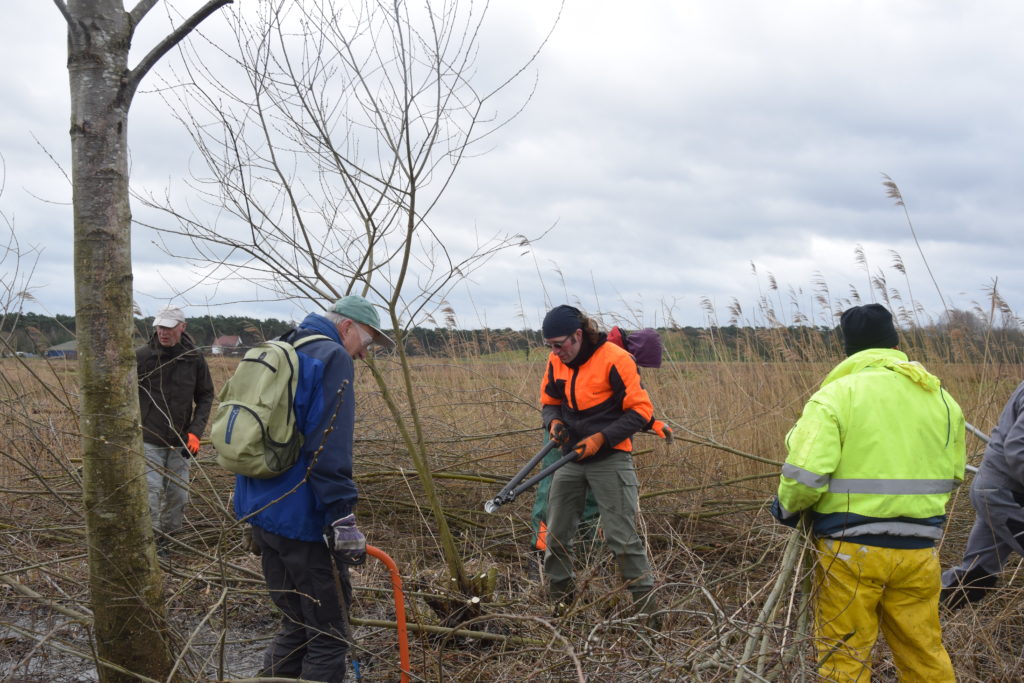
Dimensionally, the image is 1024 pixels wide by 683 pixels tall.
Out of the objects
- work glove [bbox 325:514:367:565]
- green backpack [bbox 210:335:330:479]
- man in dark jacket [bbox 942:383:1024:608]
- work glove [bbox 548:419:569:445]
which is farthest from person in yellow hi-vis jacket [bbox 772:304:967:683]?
work glove [bbox 548:419:569:445]

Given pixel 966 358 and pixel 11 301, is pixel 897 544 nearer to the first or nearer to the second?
pixel 11 301

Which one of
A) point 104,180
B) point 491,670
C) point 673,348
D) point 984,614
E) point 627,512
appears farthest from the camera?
point 673,348

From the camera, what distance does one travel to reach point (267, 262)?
354 centimetres

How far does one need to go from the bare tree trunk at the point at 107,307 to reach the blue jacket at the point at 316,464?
45 cm

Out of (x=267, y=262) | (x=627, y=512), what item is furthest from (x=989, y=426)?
(x=267, y=262)

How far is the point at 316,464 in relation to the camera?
8.80 feet

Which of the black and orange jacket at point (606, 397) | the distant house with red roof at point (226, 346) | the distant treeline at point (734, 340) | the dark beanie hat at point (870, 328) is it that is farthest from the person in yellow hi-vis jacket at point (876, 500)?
the distant treeline at point (734, 340)

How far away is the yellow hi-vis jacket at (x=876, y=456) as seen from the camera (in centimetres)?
261

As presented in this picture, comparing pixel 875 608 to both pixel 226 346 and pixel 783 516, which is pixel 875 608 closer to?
pixel 783 516

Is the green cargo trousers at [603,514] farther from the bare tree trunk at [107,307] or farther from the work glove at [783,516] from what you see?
the bare tree trunk at [107,307]

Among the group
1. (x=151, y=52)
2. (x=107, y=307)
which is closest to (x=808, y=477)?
(x=107, y=307)

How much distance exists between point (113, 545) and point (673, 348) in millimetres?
6572

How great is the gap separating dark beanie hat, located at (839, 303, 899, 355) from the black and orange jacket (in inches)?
60.8

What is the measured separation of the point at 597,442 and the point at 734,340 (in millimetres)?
4267
